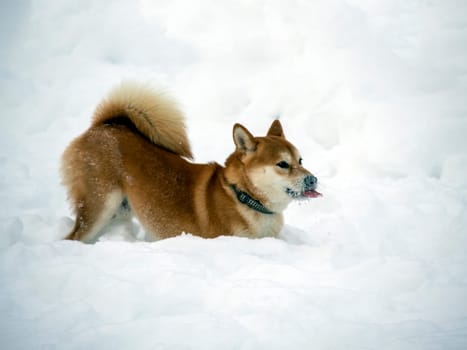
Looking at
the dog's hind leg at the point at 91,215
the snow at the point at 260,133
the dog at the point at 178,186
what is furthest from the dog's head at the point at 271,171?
the dog's hind leg at the point at 91,215

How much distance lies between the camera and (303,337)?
6.22ft

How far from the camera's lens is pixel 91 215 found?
140 inches

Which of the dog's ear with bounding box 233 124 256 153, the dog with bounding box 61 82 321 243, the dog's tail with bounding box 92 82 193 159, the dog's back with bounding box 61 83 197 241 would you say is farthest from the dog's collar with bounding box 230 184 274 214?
the dog's tail with bounding box 92 82 193 159

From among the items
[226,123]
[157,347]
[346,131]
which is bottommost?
[157,347]

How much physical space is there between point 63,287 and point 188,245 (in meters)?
0.88

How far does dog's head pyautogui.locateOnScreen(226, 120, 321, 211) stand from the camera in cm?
337

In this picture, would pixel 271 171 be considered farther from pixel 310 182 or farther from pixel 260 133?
pixel 260 133

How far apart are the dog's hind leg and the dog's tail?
685mm

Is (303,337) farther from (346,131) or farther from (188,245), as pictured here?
(346,131)

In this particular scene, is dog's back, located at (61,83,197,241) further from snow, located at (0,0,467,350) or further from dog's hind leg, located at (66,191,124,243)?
snow, located at (0,0,467,350)

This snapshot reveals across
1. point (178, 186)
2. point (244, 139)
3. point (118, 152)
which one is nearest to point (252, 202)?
point (244, 139)

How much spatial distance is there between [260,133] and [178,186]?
2.73m

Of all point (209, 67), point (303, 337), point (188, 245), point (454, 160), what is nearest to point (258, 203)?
point (188, 245)

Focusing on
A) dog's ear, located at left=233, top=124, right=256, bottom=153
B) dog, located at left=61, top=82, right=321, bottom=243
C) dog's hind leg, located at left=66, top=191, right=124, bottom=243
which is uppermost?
dog's ear, located at left=233, top=124, right=256, bottom=153
